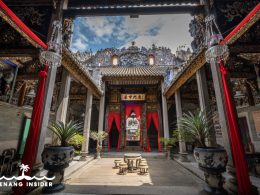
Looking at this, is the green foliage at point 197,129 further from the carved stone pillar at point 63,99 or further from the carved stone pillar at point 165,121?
the carved stone pillar at point 165,121

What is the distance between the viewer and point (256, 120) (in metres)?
5.81

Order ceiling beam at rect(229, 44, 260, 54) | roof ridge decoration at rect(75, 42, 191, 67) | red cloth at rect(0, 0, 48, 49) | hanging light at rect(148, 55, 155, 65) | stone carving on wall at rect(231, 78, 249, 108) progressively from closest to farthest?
red cloth at rect(0, 0, 48, 49) < ceiling beam at rect(229, 44, 260, 54) < stone carving on wall at rect(231, 78, 249, 108) < roof ridge decoration at rect(75, 42, 191, 67) < hanging light at rect(148, 55, 155, 65)

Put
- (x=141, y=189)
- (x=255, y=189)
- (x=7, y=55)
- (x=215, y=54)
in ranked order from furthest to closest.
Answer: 1. (x=7, y=55)
2. (x=141, y=189)
3. (x=215, y=54)
4. (x=255, y=189)

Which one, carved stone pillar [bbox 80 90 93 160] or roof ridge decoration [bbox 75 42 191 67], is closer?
carved stone pillar [bbox 80 90 93 160]

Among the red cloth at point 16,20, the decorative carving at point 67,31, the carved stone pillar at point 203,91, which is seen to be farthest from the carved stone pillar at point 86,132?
the carved stone pillar at point 203,91

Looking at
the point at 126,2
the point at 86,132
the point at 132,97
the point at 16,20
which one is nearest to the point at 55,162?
the point at 16,20

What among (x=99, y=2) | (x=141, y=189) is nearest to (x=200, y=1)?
(x=99, y=2)

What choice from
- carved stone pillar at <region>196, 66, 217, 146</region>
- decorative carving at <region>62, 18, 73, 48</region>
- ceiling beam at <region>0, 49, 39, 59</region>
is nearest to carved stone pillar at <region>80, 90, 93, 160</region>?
decorative carving at <region>62, 18, 73, 48</region>

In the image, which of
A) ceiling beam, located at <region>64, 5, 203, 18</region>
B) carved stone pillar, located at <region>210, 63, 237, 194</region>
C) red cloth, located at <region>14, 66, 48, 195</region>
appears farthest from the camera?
ceiling beam, located at <region>64, 5, 203, 18</region>

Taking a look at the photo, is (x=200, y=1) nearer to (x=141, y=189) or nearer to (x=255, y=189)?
(x=255, y=189)

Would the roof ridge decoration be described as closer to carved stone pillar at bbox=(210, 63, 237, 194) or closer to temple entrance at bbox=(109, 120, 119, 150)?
temple entrance at bbox=(109, 120, 119, 150)

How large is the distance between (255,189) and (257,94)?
14.8 feet

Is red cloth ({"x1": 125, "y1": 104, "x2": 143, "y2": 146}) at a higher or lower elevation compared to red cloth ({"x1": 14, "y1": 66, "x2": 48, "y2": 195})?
higher

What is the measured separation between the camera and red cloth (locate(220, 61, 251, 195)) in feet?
8.26
